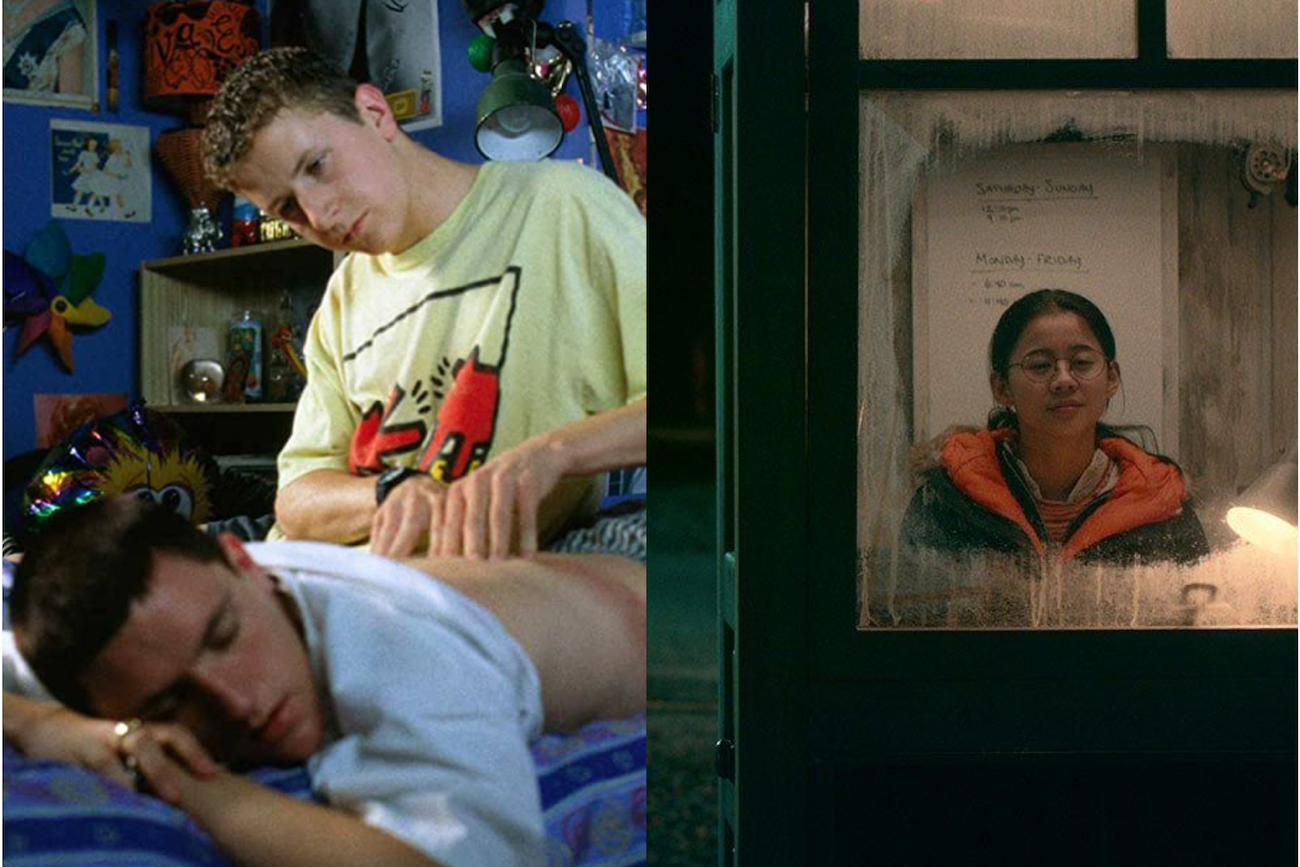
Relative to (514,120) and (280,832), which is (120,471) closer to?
(280,832)

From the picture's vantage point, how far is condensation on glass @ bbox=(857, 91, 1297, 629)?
1.72 meters

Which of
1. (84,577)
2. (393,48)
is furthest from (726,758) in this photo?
(393,48)

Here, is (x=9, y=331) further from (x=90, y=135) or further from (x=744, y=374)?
(x=744, y=374)

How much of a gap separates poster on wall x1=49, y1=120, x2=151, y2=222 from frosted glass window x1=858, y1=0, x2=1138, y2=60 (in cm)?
91

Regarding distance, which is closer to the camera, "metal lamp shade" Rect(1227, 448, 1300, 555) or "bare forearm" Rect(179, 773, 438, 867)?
"bare forearm" Rect(179, 773, 438, 867)

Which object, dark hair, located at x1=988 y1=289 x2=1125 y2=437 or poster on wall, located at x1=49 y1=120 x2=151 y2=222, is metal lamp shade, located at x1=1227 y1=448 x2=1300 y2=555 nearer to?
dark hair, located at x1=988 y1=289 x2=1125 y2=437

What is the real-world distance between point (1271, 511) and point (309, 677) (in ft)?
4.02

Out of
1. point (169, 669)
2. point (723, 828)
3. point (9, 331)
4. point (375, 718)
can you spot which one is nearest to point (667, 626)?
point (723, 828)

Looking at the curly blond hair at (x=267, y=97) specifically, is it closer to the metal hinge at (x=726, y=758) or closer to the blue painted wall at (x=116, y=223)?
the blue painted wall at (x=116, y=223)

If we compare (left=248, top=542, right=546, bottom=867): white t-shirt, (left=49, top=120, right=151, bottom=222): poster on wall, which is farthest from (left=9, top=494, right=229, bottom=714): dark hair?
(left=49, top=120, right=151, bottom=222): poster on wall

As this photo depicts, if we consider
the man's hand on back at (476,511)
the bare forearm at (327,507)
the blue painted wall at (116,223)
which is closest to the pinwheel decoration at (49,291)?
the blue painted wall at (116,223)

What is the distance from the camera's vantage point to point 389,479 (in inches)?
59.6

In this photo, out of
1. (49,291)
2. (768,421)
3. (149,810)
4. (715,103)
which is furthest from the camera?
(715,103)

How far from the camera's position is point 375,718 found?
4.77 feet
